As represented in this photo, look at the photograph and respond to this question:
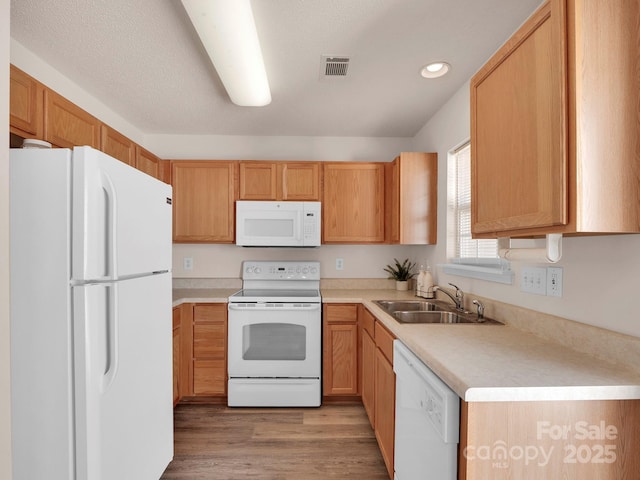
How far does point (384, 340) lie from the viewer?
1.86 meters

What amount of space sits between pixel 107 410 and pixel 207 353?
139cm

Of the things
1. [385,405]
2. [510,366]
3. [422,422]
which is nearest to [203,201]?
[385,405]

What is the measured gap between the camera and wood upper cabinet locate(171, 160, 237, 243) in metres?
2.87

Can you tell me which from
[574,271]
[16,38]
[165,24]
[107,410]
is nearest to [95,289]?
[107,410]

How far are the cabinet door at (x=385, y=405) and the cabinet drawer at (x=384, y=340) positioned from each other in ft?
0.11

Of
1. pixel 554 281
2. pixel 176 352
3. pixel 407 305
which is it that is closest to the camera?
pixel 554 281

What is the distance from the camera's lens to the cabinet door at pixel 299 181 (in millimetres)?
2900

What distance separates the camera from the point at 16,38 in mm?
1659

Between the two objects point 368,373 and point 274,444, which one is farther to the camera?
point 368,373

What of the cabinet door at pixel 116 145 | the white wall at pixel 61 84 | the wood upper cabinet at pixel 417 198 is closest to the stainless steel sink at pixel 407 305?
the wood upper cabinet at pixel 417 198

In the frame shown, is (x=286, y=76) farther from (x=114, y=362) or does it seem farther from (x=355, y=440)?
(x=355, y=440)

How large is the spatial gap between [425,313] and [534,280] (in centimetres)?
77

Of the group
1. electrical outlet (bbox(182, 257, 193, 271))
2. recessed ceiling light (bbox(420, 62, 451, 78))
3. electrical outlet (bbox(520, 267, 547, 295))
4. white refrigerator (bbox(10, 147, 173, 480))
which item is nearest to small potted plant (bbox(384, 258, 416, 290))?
electrical outlet (bbox(520, 267, 547, 295))

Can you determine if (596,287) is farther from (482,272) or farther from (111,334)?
(111,334)
